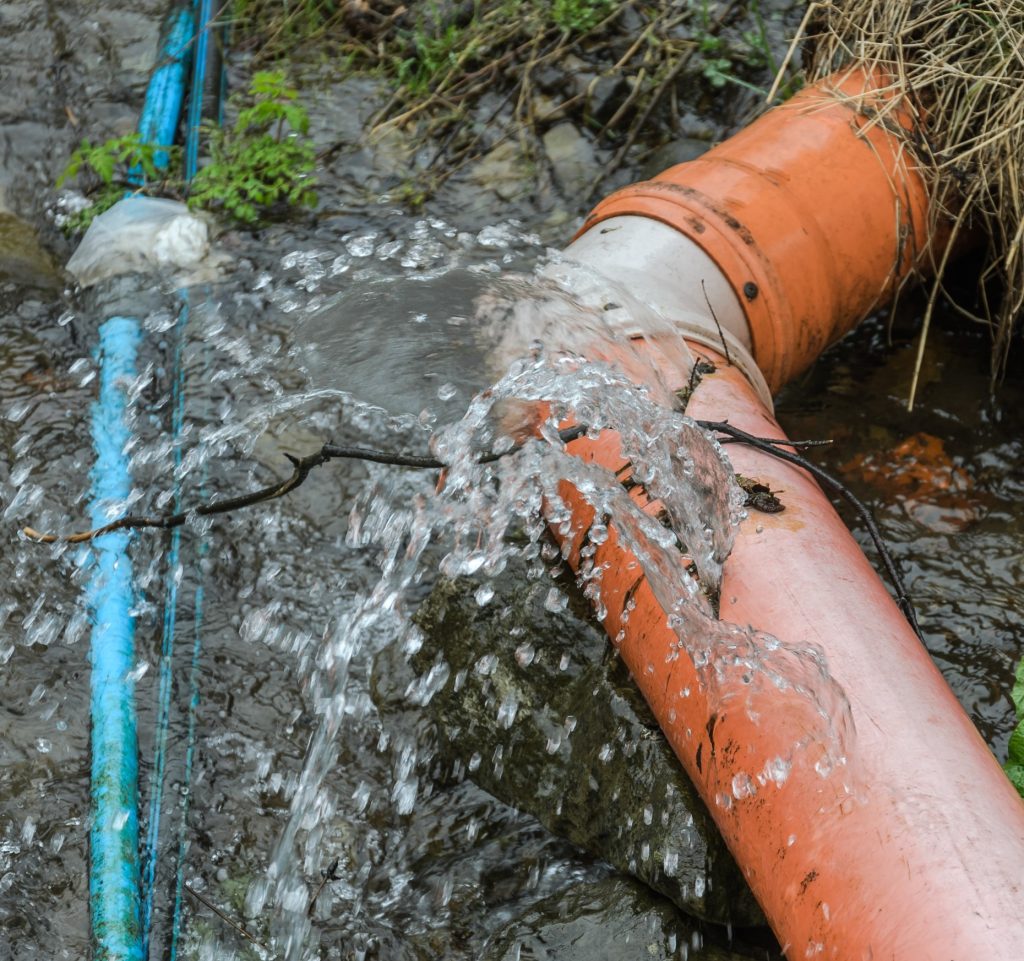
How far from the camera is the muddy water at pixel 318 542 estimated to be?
95.3 inches

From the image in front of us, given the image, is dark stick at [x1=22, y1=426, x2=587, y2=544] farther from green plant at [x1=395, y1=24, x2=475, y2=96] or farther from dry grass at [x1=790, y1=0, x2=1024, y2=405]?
green plant at [x1=395, y1=24, x2=475, y2=96]

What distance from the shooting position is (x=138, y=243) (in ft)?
12.5

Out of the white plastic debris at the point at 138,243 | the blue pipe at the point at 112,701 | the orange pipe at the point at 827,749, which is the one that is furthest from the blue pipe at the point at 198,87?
the orange pipe at the point at 827,749

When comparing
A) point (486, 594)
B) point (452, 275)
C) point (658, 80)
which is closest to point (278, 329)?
point (452, 275)

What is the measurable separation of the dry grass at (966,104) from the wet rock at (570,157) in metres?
1.06

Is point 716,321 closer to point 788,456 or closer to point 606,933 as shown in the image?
point 788,456

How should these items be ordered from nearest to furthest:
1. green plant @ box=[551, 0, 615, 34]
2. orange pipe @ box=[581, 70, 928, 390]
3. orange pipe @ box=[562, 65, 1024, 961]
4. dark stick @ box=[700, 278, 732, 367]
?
orange pipe @ box=[562, 65, 1024, 961] < dark stick @ box=[700, 278, 732, 367] < orange pipe @ box=[581, 70, 928, 390] < green plant @ box=[551, 0, 615, 34]

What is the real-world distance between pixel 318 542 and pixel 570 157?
187 centimetres

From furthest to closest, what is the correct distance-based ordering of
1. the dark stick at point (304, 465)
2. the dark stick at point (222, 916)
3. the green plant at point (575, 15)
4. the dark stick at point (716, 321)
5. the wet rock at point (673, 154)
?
the green plant at point (575, 15) < the wet rock at point (673, 154) < the dark stick at point (716, 321) < the dark stick at point (222, 916) < the dark stick at point (304, 465)

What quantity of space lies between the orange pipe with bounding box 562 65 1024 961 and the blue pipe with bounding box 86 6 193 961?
1.06 meters

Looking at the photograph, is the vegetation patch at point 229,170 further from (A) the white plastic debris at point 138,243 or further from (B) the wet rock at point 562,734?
(B) the wet rock at point 562,734

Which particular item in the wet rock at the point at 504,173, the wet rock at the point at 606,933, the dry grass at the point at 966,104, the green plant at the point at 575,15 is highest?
the dry grass at the point at 966,104

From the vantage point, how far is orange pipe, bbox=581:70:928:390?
284cm

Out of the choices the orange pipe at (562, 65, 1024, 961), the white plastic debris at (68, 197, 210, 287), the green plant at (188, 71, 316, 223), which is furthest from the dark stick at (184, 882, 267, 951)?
the green plant at (188, 71, 316, 223)
